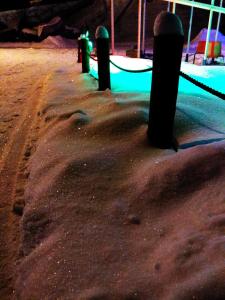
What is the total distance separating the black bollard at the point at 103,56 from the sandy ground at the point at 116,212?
1254 millimetres

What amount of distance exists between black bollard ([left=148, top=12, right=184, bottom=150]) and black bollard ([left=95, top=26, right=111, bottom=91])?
1834 mm

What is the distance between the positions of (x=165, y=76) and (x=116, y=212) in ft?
3.28

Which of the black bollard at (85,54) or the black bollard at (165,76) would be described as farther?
the black bollard at (85,54)

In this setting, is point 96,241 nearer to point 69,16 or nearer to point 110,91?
A: point 110,91

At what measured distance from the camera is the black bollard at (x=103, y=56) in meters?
3.88

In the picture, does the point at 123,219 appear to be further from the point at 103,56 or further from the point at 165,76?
the point at 103,56

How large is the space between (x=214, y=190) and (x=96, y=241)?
26.0 inches

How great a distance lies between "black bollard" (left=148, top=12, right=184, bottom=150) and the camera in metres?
2.06

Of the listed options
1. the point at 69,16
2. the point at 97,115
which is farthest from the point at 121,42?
the point at 97,115

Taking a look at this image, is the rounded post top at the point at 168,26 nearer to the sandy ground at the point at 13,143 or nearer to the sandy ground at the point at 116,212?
the sandy ground at the point at 116,212

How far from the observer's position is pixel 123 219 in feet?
5.42

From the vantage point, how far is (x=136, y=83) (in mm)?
4500

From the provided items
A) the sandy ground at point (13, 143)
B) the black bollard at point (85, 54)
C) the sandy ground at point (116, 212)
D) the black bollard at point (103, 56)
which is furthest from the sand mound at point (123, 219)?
the black bollard at point (85, 54)

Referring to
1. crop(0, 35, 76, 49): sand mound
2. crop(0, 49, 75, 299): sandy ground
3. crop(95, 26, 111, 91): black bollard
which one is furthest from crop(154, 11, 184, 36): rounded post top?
crop(0, 35, 76, 49): sand mound
